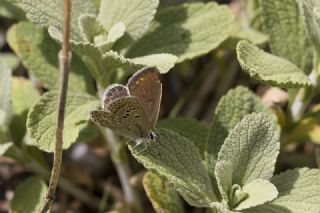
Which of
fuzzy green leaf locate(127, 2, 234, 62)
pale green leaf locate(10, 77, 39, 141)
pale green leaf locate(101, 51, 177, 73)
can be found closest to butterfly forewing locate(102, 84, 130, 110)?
pale green leaf locate(101, 51, 177, 73)

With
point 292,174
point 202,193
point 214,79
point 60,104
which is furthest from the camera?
point 214,79

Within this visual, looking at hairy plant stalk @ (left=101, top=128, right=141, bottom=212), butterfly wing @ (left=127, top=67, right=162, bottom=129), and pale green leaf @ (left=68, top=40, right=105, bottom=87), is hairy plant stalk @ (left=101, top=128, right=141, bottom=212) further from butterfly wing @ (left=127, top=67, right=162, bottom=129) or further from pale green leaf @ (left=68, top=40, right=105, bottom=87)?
butterfly wing @ (left=127, top=67, right=162, bottom=129)

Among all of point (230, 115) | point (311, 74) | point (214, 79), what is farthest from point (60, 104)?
point (214, 79)

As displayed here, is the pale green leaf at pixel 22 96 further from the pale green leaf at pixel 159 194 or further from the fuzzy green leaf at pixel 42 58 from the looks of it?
the pale green leaf at pixel 159 194

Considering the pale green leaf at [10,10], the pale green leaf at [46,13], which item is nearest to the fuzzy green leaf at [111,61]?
the pale green leaf at [46,13]

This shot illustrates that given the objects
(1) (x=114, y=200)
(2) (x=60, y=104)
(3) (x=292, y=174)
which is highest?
(2) (x=60, y=104)

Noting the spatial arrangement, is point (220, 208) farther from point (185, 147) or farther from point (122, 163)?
point (122, 163)
